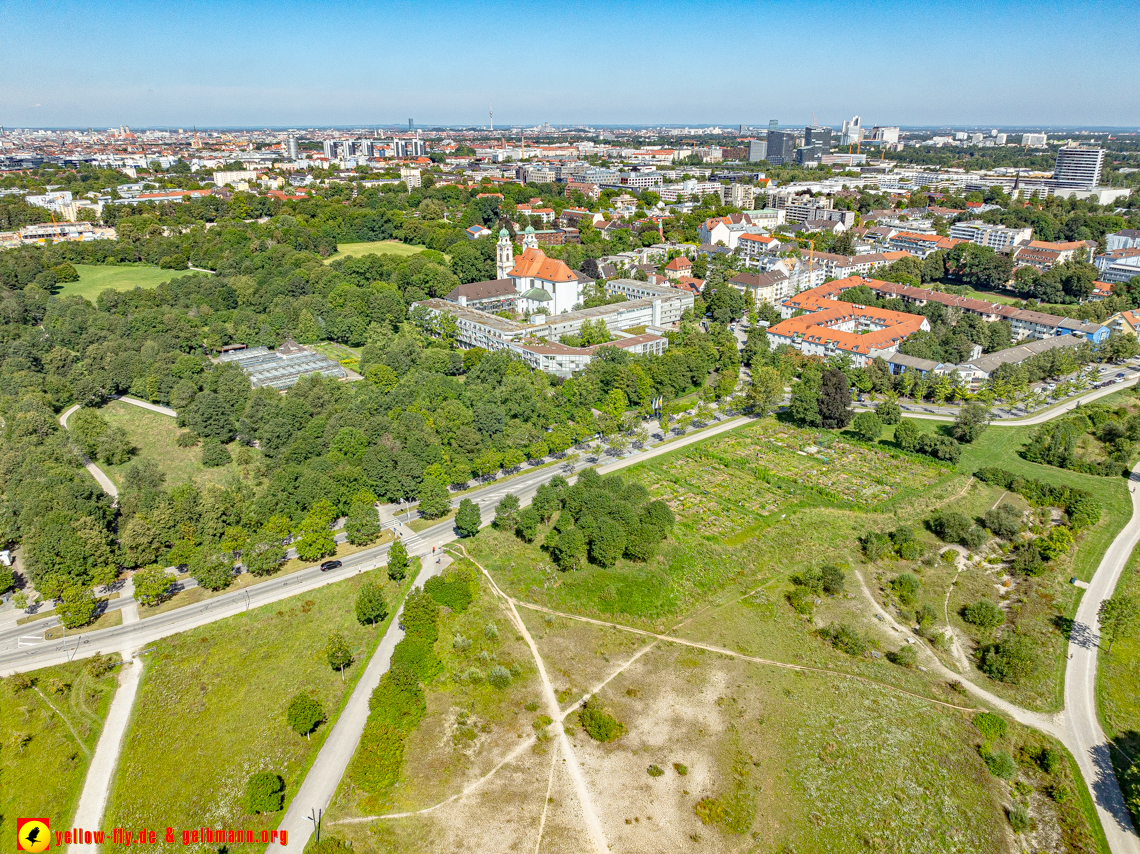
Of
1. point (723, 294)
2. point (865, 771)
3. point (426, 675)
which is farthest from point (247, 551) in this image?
point (723, 294)

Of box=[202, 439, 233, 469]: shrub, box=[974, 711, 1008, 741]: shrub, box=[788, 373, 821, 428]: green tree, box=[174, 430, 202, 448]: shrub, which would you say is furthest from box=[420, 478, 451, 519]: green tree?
box=[788, 373, 821, 428]: green tree

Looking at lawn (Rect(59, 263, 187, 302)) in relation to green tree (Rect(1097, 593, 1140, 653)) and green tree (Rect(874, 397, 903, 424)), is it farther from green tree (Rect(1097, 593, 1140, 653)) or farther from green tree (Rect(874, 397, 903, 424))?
green tree (Rect(1097, 593, 1140, 653))

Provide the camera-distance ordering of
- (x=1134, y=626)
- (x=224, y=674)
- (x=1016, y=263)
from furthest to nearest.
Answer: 1. (x=1016, y=263)
2. (x=1134, y=626)
3. (x=224, y=674)

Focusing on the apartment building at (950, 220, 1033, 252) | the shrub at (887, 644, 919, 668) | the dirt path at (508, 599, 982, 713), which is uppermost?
the apartment building at (950, 220, 1033, 252)

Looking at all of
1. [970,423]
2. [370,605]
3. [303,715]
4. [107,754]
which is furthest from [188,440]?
[970,423]

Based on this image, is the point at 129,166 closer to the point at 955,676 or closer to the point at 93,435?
the point at 93,435

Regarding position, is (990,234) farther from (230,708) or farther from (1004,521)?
(230,708)
